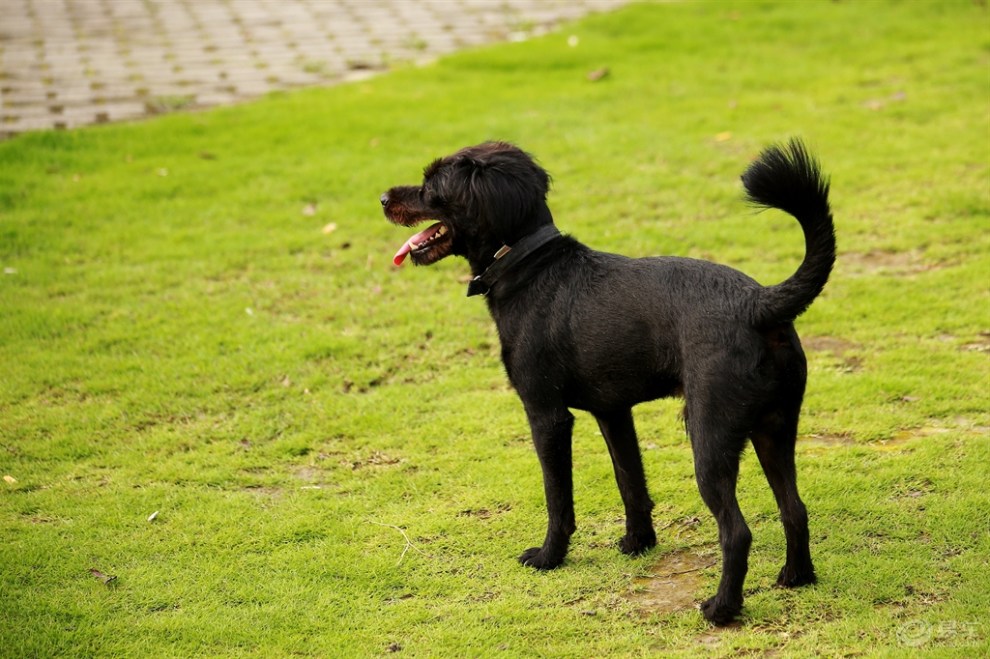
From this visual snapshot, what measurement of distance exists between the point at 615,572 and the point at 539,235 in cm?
161

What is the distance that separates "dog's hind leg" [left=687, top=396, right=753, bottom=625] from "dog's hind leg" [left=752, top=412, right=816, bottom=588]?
25cm

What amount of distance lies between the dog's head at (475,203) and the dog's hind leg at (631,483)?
0.99m

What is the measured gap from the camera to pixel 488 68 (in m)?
13.0

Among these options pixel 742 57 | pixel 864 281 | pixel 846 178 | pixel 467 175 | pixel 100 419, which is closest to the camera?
pixel 467 175

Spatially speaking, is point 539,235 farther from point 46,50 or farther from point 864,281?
point 46,50

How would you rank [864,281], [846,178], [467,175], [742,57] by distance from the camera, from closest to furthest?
[467,175] < [864,281] < [846,178] < [742,57]

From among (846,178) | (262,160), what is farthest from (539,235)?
(262,160)

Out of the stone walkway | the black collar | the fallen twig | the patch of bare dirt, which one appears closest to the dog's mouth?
the black collar

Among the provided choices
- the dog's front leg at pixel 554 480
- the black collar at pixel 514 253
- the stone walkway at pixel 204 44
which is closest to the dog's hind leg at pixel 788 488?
the dog's front leg at pixel 554 480

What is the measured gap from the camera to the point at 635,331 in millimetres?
4641

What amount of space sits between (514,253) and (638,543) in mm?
1510

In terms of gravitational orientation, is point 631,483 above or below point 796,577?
above

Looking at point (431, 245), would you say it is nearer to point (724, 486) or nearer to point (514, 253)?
point (514, 253)

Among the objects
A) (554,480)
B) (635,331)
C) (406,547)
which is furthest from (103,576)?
(635,331)
